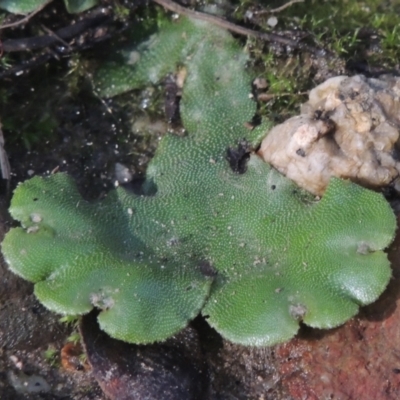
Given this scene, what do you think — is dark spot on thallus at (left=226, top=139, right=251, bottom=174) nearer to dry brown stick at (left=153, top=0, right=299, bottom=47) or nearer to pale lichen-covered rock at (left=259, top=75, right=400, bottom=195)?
pale lichen-covered rock at (left=259, top=75, right=400, bottom=195)

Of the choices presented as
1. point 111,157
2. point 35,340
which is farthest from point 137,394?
point 111,157

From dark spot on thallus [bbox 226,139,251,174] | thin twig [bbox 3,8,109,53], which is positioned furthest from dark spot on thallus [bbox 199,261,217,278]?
thin twig [bbox 3,8,109,53]

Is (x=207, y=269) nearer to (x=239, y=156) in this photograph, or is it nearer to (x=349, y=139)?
(x=239, y=156)

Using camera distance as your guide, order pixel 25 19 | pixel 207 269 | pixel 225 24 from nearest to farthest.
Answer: pixel 207 269 → pixel 25 19 → pixel 225 24

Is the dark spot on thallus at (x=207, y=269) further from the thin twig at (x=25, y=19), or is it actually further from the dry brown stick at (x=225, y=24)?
the thin twig at (x=25, y=19)

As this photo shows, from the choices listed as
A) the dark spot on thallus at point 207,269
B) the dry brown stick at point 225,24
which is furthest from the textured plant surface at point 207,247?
the dry brown stick at point 225,24

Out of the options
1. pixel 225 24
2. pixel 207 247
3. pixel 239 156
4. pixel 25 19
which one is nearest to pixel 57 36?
pixel 25 19
